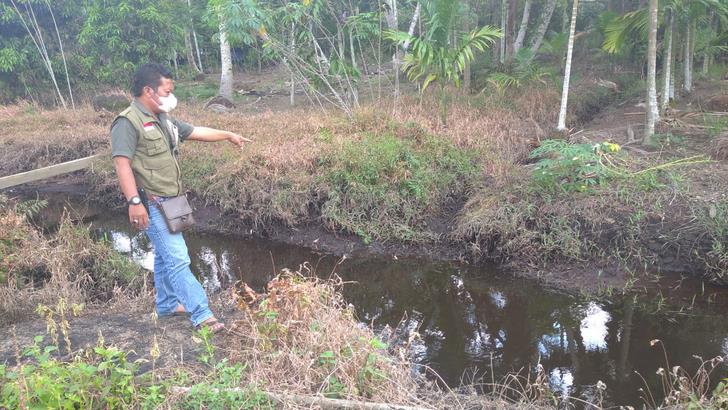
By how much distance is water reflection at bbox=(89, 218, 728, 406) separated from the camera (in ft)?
13.5

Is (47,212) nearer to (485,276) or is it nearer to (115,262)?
(115,262)

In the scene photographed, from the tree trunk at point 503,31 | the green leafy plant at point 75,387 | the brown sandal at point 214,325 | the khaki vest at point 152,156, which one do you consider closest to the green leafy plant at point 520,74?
the tree trunk at point 503,31

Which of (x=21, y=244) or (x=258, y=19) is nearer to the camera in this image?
(x=21, y=244)

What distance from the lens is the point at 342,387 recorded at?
3000 millimetres

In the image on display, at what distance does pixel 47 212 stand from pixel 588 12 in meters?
12.8

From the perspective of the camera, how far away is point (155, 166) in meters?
3.50

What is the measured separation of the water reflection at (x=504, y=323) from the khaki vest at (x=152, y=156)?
1875 mm

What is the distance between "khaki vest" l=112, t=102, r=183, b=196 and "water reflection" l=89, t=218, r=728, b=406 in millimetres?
1875

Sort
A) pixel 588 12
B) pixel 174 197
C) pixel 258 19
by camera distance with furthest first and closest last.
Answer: pixel 588 12
pixel 258 19
pixel 174 197

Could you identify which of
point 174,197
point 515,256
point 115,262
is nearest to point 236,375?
point 174,197

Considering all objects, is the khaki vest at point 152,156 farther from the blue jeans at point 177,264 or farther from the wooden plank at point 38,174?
the wooden plank at point 38,174

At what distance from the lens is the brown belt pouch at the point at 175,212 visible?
3.51 metres

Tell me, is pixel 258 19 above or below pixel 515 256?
above

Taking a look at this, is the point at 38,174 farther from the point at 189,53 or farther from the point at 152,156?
the point at 189,53
